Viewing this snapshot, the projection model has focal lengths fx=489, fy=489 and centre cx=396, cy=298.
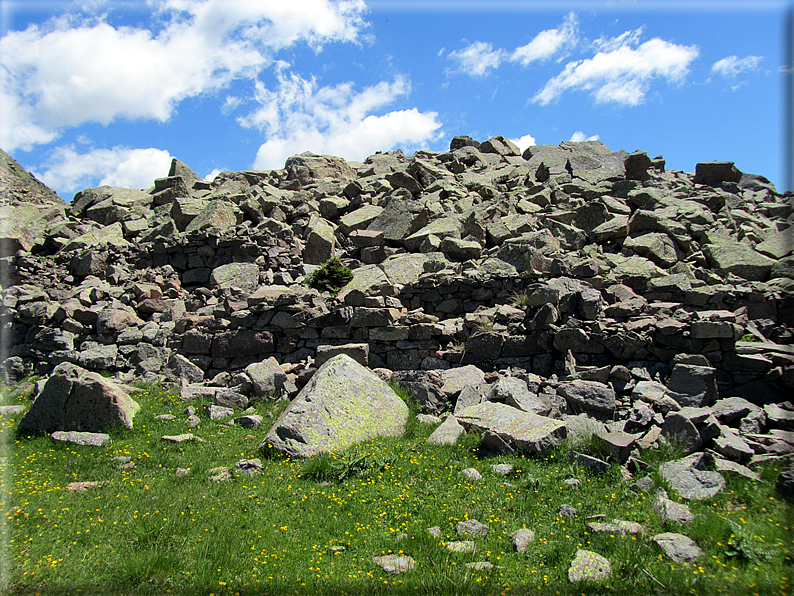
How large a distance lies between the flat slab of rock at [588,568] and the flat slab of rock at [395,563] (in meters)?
1.56

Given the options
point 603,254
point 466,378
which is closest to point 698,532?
point 466,378

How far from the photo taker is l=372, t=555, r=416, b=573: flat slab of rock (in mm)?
4898

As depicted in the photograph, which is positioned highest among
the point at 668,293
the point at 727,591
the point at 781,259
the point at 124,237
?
the point at 124,237

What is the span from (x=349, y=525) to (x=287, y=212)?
15.7m

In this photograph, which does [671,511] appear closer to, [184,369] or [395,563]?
[395,563]

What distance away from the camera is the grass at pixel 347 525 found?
4.65 meters

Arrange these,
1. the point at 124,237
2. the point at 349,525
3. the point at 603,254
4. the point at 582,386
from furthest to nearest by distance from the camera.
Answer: the point at 124,237, the point at 603,254, the point at 582,386, the point at 349,525

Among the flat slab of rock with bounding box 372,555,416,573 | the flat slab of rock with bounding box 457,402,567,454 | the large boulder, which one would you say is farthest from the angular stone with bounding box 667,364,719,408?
the large boulder

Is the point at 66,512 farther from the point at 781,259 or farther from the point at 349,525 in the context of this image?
the point at 781,259

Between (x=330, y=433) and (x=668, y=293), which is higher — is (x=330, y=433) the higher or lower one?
the lower one

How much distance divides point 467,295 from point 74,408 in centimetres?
900

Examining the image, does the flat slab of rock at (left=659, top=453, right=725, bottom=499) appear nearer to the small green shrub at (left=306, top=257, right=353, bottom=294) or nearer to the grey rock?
the grey rock

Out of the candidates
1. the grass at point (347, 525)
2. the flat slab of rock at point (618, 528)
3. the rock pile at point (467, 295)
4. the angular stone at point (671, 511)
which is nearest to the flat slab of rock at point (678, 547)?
the grass at point (347, 525)

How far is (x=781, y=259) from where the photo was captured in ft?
46.3
